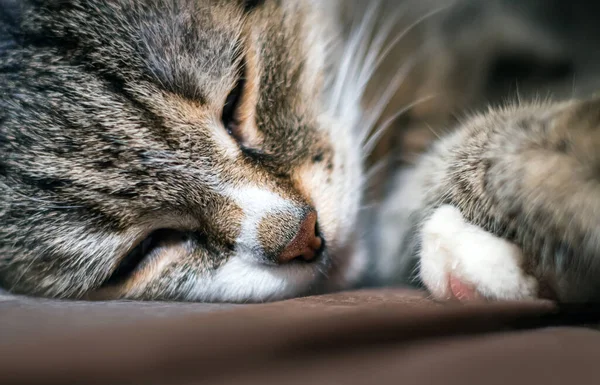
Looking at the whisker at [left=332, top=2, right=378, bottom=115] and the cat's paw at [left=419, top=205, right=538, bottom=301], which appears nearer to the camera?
the cat's paw at [left=419, top=205, right=538, bottom=301]

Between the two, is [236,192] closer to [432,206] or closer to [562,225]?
[432,206]

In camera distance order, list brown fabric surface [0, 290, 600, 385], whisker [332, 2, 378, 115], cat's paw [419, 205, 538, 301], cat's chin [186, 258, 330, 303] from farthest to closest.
Answer: whisker [332, 2, 378, 115] < cat's chin [186, 258, 330, 303] < cat's paw [419, 205, 538, 301] < brown fabric surface [0, 290, 600, 385]

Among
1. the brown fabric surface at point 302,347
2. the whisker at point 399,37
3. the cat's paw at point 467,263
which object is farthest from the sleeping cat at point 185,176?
the whisker at point 399,37

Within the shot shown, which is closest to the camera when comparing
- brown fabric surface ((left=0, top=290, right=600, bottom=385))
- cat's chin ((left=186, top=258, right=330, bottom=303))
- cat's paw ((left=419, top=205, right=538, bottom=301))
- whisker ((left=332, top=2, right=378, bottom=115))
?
brown fabric surface ((left=0, top=290, right=600, bottom=385))

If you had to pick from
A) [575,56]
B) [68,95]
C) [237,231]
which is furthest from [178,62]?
[575,56]

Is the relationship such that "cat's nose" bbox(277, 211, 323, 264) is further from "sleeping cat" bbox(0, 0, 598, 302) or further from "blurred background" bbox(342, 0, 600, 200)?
"blurred background" bbox(342, 0, 600, 200)

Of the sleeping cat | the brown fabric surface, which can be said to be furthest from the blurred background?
the brown fabric surface
